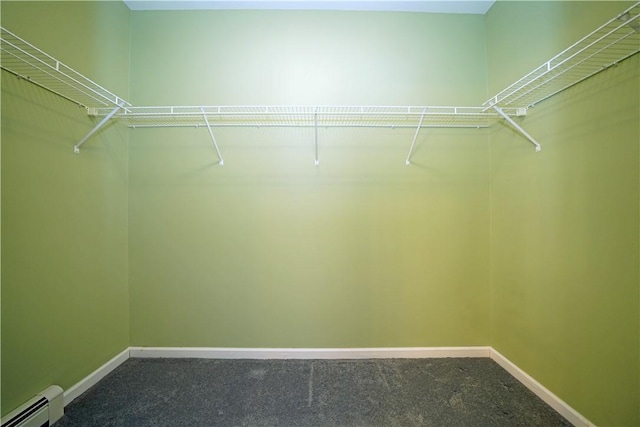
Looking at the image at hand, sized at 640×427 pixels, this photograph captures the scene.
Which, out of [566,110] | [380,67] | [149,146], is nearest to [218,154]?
[149,146]

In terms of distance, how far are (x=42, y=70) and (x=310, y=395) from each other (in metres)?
→ 2.43

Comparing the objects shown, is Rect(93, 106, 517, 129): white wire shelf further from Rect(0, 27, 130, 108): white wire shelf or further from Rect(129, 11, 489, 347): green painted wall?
Rect(0, 27, 130, 108): white wire shelf

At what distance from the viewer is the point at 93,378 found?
4.95ft

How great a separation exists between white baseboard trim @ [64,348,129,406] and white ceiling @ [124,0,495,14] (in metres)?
2.78

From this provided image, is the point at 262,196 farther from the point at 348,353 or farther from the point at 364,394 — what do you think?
the point at 364,394

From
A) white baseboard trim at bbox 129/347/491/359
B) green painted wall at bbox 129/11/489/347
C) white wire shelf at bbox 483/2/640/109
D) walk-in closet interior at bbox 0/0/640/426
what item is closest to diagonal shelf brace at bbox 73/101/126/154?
walk-in closet interior at bbox 0/0/640/426

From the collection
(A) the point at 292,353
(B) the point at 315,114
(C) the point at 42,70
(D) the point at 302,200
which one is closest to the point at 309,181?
(D) the point at 302,200

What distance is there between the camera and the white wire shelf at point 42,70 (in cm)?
107

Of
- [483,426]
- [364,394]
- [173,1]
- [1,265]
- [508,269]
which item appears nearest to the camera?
[1,265]

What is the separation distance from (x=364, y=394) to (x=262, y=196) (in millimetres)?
1558

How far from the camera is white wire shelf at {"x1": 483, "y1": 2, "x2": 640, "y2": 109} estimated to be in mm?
981

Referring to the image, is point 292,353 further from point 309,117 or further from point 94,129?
point 94,129


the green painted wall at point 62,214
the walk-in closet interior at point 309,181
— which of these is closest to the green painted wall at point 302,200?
the walk-in closet interior at point 309,181

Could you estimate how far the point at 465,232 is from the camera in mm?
1812
